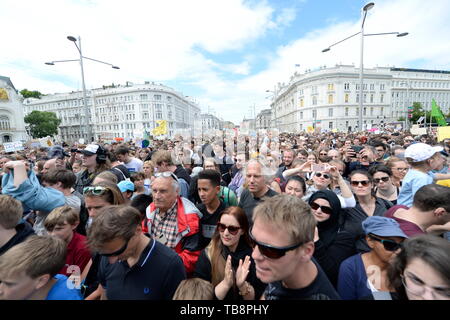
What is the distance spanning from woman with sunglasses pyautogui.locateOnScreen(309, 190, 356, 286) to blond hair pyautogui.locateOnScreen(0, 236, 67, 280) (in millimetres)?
2198

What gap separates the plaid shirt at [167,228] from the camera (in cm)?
239

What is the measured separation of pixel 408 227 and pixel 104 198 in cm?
318

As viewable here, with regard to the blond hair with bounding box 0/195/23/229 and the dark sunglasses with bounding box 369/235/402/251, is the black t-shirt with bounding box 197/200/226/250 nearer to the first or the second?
the dark sunglasses with bounding box 369/235/402/251

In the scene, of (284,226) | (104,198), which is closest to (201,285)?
(284,226)

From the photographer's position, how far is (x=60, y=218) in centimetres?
220

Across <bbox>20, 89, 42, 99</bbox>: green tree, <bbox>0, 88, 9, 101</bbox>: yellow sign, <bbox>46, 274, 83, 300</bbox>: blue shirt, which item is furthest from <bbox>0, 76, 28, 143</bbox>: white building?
<bbox>46, 274, 83, 300</bbox>: blue shirt

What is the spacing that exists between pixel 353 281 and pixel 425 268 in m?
0.59

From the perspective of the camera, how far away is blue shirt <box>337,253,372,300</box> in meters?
1.65

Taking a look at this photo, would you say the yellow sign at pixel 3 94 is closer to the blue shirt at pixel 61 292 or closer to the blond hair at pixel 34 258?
the blond hair at pixel 34 258

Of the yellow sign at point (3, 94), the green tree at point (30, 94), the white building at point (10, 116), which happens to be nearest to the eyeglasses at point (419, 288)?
the white building at point (10, 116)

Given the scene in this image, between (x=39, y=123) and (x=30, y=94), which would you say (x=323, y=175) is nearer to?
(x=39, y=123)

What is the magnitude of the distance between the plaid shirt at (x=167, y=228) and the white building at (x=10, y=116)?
7061cm
